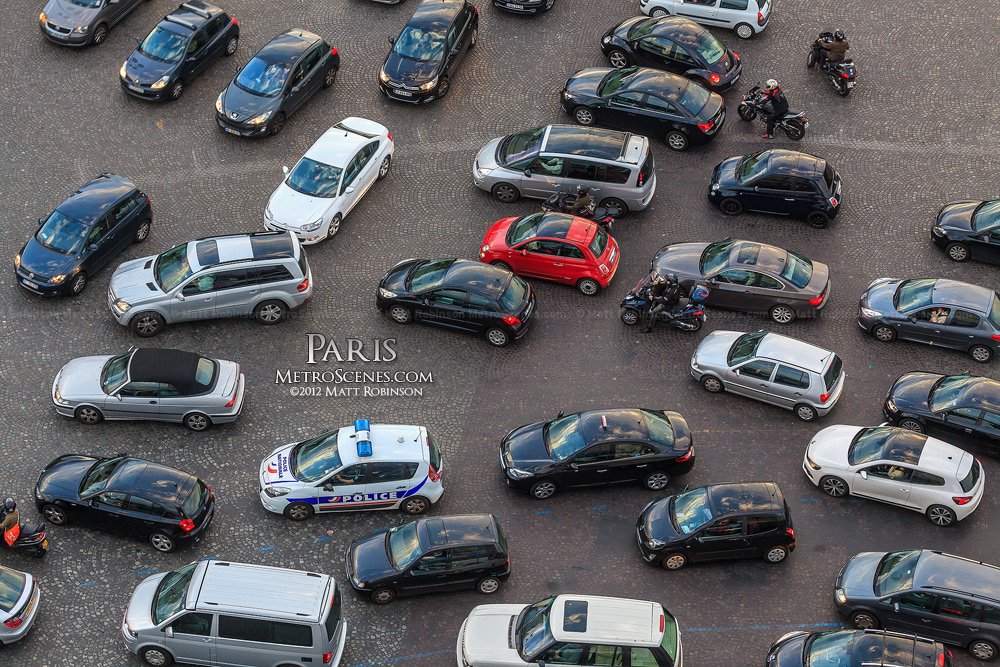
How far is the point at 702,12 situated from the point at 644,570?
66.3 feet

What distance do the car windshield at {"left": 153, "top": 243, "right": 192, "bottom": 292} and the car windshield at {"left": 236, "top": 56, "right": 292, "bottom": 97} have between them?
6848 millimetres

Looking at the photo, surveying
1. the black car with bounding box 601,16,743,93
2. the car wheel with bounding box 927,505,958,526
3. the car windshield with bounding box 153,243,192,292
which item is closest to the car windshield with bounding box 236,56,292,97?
the car windshield with bounding box 153,243,192,292

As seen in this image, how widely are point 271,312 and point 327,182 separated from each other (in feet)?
14.3

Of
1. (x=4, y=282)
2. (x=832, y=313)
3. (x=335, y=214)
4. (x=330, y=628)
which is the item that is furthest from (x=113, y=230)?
(x=832, y=313)

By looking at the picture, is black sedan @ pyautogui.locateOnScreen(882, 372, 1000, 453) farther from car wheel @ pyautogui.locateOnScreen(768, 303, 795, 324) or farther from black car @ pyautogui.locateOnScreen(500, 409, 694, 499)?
black car @ pyautogui.locateOnScreen(500, 409, 694, 499)

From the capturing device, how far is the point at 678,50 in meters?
35.5

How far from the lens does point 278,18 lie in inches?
1486

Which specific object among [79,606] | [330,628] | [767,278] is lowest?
[79,606]

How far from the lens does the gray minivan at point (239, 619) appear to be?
21641 millimetres

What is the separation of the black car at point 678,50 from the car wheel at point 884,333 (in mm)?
10000

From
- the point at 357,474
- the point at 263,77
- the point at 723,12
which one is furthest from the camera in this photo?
the point at 723,12

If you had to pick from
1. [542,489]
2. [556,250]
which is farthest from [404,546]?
[556,250]

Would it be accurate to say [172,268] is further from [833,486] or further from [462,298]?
[833,486]

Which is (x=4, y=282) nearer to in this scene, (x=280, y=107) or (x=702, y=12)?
(x=280, y=107)
